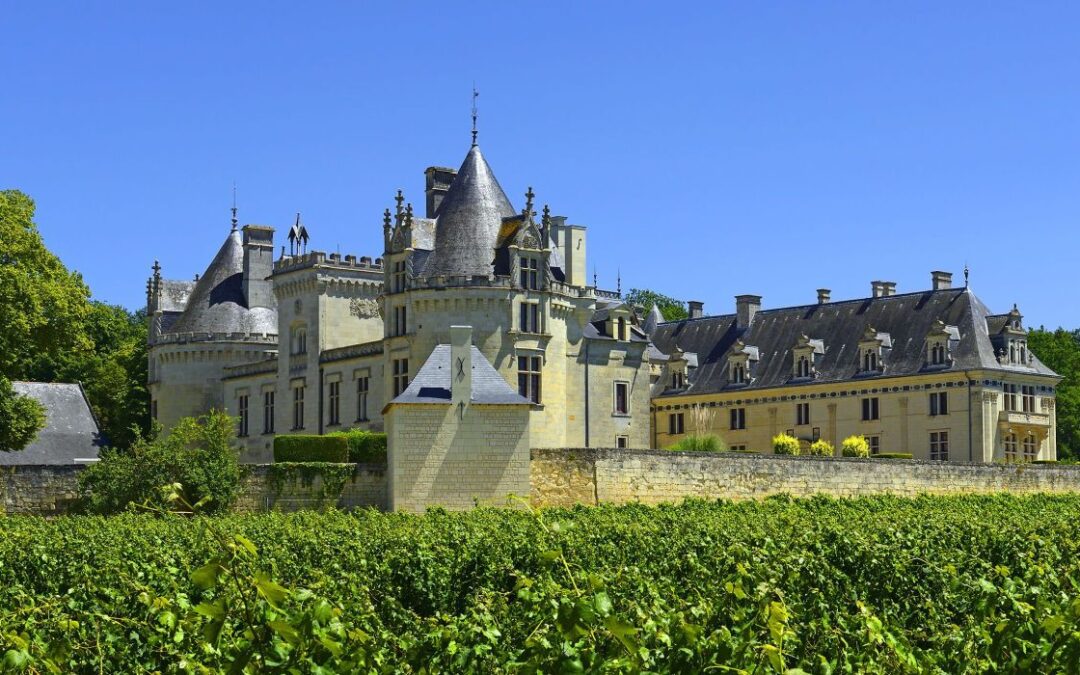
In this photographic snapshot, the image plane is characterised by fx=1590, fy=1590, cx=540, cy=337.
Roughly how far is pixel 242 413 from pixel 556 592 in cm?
4879

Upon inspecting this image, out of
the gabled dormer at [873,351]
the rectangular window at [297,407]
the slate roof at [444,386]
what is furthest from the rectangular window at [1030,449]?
the slate roof at [444,386]

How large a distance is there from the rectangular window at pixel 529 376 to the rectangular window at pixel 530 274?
211 cm

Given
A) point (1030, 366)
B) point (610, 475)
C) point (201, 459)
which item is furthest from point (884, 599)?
point (1030, 366)

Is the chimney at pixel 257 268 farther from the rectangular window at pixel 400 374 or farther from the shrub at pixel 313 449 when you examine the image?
the shrub at pixel 313 449

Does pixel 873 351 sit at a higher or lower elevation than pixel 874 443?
higher

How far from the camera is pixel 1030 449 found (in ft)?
192

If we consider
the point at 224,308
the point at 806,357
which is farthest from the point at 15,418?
the point at 806,357

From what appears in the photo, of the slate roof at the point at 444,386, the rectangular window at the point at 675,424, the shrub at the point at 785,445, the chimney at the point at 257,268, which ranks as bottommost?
the shrub at the point at 785,445

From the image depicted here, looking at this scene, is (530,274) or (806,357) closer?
(530,274)

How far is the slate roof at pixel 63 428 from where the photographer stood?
174 ft

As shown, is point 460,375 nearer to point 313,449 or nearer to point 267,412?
point 313,449

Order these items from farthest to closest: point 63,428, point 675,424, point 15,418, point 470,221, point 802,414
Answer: point 675,424, point 802,414, point 63,428, point 470,221, point 15,418

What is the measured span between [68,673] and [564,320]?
126ft

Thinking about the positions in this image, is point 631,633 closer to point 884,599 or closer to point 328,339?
point 884,599
